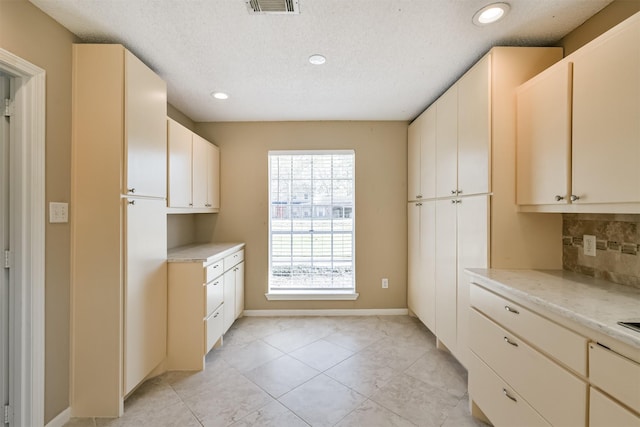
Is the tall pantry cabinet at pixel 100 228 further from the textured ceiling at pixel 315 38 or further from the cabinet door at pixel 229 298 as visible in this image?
the cabinet door at pixel 229 298

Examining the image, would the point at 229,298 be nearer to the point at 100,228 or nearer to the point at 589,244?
the point at 100,228

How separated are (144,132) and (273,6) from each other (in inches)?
48.3

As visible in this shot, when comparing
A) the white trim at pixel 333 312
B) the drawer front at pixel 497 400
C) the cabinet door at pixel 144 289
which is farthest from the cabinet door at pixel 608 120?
the cabinet door at pixel 144 289

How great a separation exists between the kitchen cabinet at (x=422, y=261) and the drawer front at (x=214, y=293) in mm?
2089

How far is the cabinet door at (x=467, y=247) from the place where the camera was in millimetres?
1801

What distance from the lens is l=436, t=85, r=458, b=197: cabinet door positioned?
2168mm

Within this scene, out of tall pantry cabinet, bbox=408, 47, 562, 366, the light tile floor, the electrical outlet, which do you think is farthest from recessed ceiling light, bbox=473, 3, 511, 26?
the light tile floor

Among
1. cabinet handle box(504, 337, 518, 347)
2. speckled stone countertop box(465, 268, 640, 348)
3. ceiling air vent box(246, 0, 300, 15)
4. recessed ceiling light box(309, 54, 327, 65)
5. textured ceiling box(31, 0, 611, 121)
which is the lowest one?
cabinet handle box(504, 337, 518, 347)

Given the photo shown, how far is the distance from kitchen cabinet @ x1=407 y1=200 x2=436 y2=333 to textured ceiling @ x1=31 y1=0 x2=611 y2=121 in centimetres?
125

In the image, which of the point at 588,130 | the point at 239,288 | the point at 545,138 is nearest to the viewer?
the point at 588,130

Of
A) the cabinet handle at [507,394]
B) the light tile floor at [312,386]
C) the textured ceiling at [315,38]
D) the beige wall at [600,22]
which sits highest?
the textured ceiling at [315,38]

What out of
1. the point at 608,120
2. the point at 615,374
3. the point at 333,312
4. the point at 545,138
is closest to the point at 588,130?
the point at 608,120

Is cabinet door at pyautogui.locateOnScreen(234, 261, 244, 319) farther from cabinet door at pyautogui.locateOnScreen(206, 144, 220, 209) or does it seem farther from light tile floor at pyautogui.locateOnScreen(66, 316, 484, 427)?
cabinet door at pyautogui.locateOnScreen(206, 144, 220, 209)

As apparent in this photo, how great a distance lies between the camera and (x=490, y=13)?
150cm
